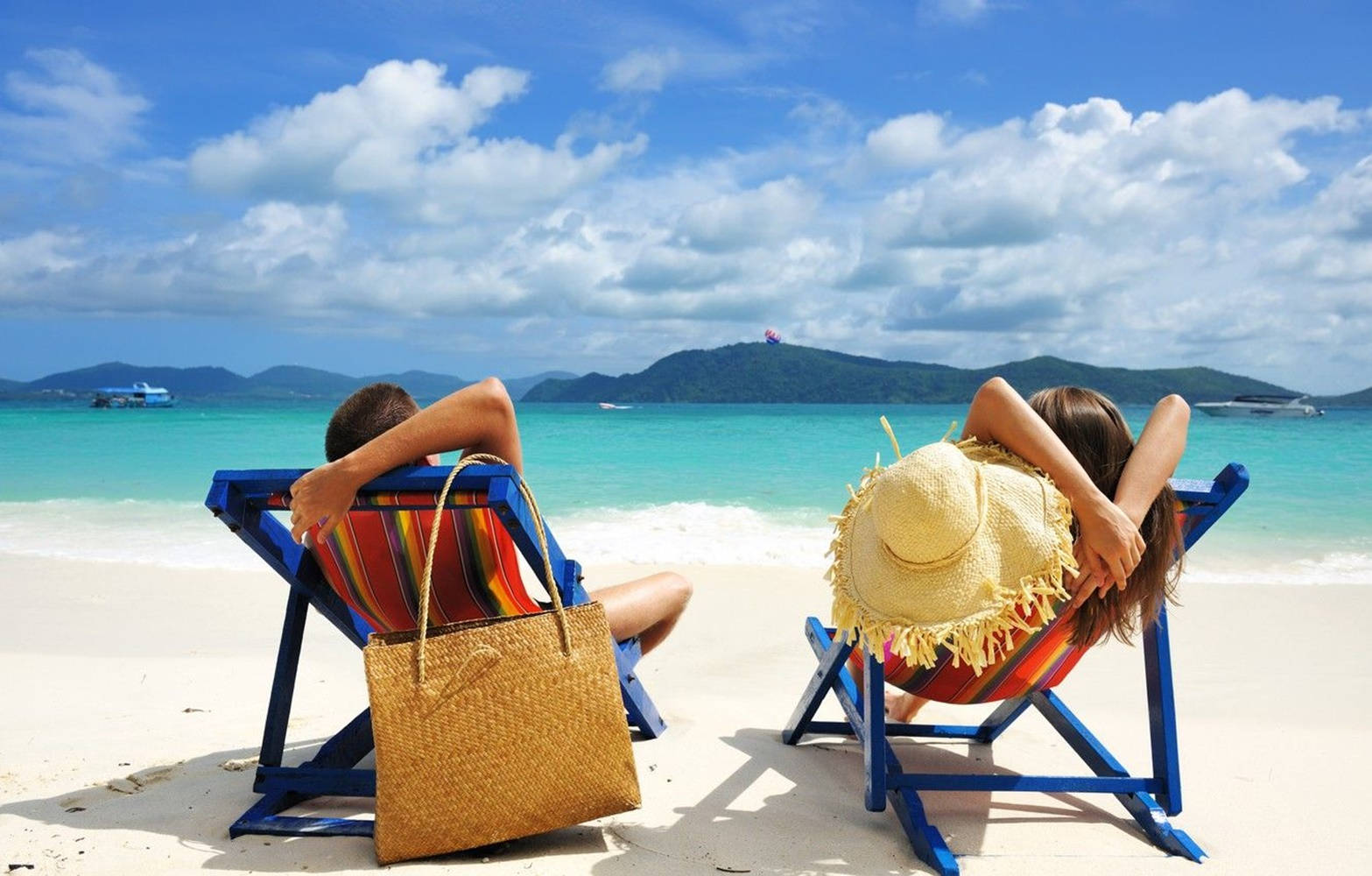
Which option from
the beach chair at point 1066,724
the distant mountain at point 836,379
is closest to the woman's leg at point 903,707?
the beach chair at point 1066,724

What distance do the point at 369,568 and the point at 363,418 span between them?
41 cm

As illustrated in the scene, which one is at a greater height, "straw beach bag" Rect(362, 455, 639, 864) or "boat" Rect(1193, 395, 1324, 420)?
"straw beach bag" Rect(362, 455, 639, 864)

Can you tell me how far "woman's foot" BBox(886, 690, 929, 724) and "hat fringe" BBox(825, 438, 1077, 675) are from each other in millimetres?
1344

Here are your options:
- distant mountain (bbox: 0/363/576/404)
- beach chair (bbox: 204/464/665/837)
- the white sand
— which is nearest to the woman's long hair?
the white sand

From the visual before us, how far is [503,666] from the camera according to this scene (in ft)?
7.77

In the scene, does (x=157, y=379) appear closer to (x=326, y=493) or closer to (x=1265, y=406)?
(x=1265, y=406)

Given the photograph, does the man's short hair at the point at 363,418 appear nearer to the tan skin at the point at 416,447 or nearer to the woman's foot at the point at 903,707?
the tan skin at the point at 416,447

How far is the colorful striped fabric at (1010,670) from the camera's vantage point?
254cm

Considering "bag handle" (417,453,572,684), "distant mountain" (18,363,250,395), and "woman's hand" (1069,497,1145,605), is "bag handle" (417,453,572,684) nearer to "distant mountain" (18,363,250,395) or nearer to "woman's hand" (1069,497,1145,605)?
"woman's hand" (1069,497,1145,605)

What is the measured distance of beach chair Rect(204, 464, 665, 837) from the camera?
2475 millimetres

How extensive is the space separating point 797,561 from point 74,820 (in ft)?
21.6

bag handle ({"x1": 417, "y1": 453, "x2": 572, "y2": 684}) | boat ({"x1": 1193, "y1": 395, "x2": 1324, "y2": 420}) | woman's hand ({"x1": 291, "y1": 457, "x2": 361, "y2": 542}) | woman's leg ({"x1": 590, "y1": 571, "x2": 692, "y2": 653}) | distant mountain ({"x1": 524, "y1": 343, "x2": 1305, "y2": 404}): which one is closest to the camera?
bag handle ({"x1": 417, "y1": 453, "x2": 572, "y2": 684})

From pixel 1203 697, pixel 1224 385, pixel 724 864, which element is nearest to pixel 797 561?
pixel 1203 697

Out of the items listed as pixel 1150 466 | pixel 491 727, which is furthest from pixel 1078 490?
pixel 491 727
